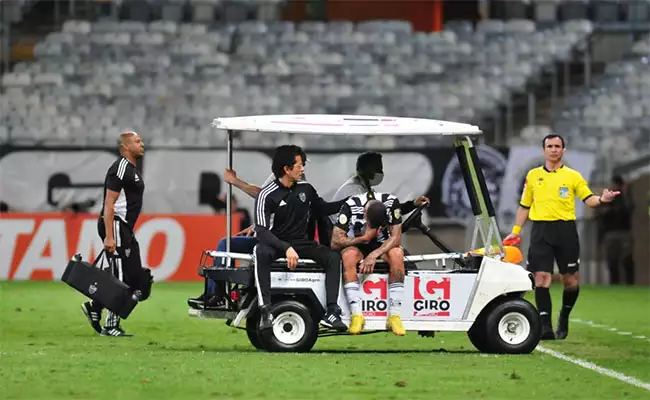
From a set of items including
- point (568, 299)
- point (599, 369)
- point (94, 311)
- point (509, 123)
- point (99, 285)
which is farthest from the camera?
point (509, 123)

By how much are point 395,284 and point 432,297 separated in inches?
15.3

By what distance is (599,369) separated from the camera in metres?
11.8

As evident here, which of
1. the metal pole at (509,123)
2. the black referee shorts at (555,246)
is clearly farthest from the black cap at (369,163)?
the metal pole at (509,123)

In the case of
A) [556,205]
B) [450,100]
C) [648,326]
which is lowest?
[648,326]

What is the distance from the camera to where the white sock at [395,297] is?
43.1 feet

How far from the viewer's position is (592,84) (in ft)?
108

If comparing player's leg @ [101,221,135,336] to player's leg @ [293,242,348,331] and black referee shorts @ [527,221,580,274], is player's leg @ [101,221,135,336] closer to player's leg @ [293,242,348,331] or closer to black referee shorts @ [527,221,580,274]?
player's leg @ [293,242,348,331]

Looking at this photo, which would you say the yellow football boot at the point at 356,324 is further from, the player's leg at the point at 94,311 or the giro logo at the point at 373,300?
the player's leg at the point at 94,311

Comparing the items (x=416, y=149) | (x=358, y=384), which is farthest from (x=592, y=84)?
(x=358, y=384)

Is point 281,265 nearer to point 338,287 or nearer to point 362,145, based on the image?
point 338,287

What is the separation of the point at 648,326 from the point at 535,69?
16.2 metres

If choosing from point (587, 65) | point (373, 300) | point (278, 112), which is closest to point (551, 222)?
point (373, 300)

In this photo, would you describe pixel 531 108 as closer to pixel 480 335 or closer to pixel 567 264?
pixel 567 264

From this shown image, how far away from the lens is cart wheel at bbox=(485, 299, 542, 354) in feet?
43.5
